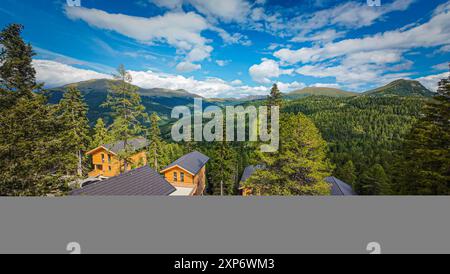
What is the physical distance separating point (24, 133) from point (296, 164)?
1234cm

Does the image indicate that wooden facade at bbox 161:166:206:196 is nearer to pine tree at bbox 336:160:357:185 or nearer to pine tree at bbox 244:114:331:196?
pine tree at bbox 244:114:331:196

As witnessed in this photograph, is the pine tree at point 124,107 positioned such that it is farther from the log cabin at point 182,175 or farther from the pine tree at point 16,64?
the log cabin at point 182,175

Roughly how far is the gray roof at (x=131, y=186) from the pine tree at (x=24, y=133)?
1.73m

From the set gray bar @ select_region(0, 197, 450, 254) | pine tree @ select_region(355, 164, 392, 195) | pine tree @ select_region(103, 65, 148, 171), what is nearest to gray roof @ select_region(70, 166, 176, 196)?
pine tree @ select_region(103, 65, 148, 171)

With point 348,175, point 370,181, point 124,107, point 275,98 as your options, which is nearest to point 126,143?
point 124,107

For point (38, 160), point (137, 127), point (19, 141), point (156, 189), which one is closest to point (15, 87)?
point (19, 141)

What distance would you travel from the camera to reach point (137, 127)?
13781mm

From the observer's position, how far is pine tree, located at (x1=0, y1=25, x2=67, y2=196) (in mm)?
6676

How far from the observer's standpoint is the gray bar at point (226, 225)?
1768mm

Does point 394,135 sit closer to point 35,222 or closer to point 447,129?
point 447,129

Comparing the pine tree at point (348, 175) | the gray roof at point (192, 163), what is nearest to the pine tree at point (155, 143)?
the gray roof at point (192, 163)

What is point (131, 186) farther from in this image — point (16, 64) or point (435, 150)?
point (435, 150)

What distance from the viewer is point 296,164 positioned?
1048cm

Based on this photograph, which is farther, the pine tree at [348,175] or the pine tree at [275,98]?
the pine tree at [348,175]
